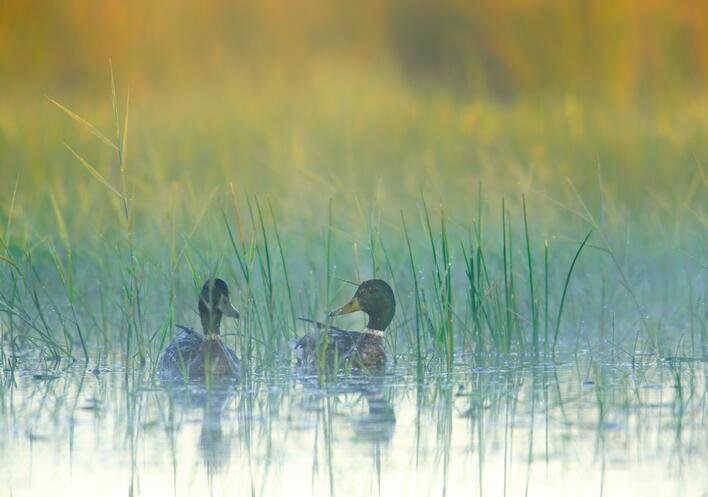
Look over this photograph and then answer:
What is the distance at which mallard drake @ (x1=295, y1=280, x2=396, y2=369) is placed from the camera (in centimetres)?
710

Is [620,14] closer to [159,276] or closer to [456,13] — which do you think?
[456,13]

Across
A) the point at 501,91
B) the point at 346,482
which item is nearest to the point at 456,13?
the point at 501,91

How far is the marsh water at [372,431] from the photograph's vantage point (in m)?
5.00

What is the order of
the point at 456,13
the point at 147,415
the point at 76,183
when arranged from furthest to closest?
the point at 456,13 → the point at 76,183 → the point at 147,415

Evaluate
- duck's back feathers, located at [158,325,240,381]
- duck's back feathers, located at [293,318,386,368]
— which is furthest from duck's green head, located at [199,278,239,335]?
duck's back feathers, located at [293,318,386,368]

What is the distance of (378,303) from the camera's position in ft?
25.6

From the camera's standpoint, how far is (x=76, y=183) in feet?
37.3

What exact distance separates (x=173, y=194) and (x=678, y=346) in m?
4.53

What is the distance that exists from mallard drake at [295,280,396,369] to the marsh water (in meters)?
0.11

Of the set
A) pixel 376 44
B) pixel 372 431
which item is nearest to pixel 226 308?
pixel 372 431

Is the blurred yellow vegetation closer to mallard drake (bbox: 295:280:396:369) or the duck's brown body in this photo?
mallard drake (bbox: 295:280:396:369)

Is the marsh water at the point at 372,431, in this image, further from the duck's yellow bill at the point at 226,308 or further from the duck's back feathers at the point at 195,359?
the duck's yellow bill at the point at 226,308

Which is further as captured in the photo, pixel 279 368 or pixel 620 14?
pixel 620 14

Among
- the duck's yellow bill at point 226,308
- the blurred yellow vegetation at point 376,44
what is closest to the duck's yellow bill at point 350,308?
the duck's yellow bill at point 226,308
